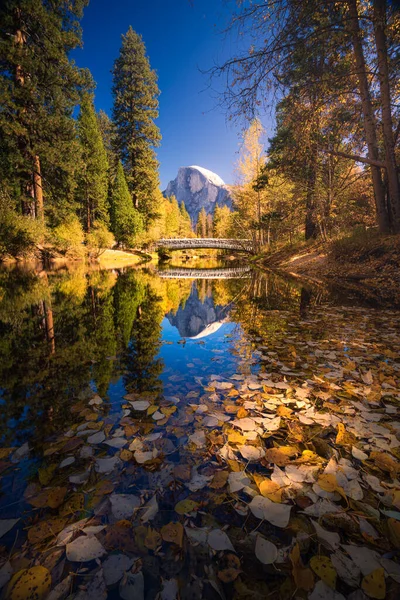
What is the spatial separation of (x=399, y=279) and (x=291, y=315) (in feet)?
16.6

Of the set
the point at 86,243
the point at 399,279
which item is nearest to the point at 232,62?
the point at 399,279

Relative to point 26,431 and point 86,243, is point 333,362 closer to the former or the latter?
point 26,431

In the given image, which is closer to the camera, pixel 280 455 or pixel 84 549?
pixel 84 549

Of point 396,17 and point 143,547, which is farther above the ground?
point 396,17

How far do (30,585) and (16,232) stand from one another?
16791 mm

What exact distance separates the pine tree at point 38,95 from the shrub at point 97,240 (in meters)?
6.01

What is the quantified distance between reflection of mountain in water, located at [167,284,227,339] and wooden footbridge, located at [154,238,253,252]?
26016 millimetres

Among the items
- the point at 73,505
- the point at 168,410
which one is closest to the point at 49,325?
the point at 168,410

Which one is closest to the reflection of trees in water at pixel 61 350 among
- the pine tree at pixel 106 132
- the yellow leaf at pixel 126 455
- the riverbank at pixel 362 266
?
the yellow leaf at pixel 126 455

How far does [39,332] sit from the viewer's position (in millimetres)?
3945

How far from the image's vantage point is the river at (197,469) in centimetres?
95

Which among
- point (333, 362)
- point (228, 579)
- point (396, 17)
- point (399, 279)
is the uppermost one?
point (396, 17)

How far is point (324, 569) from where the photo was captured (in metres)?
0.94

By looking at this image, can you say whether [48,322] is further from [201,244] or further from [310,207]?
[201,244]
